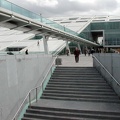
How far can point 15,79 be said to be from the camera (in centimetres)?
1152

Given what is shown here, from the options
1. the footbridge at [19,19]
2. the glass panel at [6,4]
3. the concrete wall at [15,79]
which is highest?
the glass panel at [6,4]

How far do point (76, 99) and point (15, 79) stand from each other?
142 inches

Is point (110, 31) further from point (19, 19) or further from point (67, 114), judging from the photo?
point (67, 114)

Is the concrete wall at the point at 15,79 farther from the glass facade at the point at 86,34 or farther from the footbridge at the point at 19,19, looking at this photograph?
the glass facade at the point at 86,34

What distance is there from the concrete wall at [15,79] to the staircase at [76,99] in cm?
97

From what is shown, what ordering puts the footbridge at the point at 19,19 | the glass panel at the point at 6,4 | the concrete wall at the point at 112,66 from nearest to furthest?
the concrete wall at the point at 112,66
the glass panel at the point at 6,4
the footbridge at the point at 19,19

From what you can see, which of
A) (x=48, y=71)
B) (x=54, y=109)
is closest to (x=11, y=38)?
(x=48, y=71)

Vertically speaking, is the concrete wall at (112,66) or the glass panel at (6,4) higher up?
the glass panel at (6,4)

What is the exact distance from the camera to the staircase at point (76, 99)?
1122 cm

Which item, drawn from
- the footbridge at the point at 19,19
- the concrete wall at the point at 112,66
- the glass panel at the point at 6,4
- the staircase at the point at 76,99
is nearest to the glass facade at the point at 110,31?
the footbridge at the point at 19,19

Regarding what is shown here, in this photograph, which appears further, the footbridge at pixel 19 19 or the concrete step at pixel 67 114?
the footbridge at pixel 19 19

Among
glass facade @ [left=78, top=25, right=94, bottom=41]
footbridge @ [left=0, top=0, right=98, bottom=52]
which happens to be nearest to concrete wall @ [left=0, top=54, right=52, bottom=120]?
footbridge @ [left=0, top=0, right=98, bottom=52]

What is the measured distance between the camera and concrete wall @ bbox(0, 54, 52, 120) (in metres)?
10.4

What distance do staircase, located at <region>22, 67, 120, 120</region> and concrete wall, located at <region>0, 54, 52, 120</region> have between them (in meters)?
0.97
